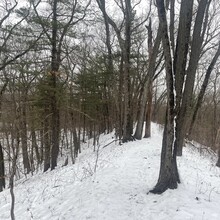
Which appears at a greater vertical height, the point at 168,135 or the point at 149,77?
the point at 149,77

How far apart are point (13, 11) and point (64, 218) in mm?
11942

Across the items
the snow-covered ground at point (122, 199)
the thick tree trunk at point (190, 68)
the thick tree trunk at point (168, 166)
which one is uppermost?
the thick tree trunk at point (190, 68)

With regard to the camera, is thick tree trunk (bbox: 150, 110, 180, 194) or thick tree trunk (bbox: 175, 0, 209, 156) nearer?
thick tree trunk (bbox: 150, 110, 180, 194)

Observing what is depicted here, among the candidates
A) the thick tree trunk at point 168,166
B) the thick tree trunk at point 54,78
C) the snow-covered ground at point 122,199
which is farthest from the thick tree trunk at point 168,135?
the thick tree trunk at point 54,78

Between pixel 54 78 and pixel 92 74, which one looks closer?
pixel 54 78

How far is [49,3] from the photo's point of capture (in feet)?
44.8

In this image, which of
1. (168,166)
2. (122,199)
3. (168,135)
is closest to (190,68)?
(168,135)

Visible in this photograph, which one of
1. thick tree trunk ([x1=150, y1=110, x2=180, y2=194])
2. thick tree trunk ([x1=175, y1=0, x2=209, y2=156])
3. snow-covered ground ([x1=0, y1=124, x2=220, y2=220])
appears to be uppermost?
thick tree trunk ([x1=175, y1=0, x2=209, y2=156])

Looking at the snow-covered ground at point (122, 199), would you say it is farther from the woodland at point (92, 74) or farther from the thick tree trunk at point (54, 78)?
the thick tree trunk at point (54, 78)

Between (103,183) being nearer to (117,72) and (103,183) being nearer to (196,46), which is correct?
(196,46)

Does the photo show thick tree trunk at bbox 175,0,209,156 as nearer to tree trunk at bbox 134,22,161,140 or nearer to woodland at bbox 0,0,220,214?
woodland at bbox 0,0,220,214

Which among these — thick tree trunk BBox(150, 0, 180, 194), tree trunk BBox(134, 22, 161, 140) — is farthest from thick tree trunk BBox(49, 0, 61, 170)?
thick tree trunk BBox(150, 0, 180, 194)

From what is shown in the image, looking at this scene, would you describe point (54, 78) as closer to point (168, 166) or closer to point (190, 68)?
point (190, 68)

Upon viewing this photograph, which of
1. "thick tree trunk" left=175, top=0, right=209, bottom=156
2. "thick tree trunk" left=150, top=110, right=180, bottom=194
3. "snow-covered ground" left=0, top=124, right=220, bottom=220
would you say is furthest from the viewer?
"thick tree trunk" left=175, top=0, right=209, bottom=156
